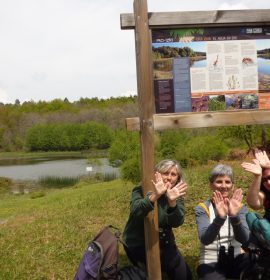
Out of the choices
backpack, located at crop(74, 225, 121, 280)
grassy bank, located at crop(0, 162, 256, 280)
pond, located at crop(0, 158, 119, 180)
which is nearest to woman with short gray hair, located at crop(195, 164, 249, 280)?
backpack, located at crop(74, 225, 121, 280)

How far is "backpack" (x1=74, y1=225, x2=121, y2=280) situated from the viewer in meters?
3.29

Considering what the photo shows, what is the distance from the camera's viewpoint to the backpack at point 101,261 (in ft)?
10.8

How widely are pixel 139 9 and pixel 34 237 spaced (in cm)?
389

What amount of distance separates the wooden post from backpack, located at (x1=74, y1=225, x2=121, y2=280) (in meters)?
0.27

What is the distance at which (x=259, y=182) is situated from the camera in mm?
3020

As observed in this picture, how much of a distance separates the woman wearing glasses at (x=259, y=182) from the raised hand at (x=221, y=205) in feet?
0.56

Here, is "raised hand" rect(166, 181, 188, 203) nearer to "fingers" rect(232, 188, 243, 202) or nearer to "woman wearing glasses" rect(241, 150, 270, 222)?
"fingers" rect(232, 188, 243, 202)

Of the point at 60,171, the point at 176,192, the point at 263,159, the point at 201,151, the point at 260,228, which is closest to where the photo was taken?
the point at 260,228

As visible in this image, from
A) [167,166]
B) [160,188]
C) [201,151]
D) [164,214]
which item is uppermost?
[167,166]

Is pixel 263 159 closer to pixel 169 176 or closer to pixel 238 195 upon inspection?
pixel 238 195

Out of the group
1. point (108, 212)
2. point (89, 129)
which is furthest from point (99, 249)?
point (89, 129)

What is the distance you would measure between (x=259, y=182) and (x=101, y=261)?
54.0 inches

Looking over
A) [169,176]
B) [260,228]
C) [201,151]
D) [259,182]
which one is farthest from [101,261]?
[201,151]

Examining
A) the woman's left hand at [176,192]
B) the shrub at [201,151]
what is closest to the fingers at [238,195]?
the woman's left hand at [176,192]
